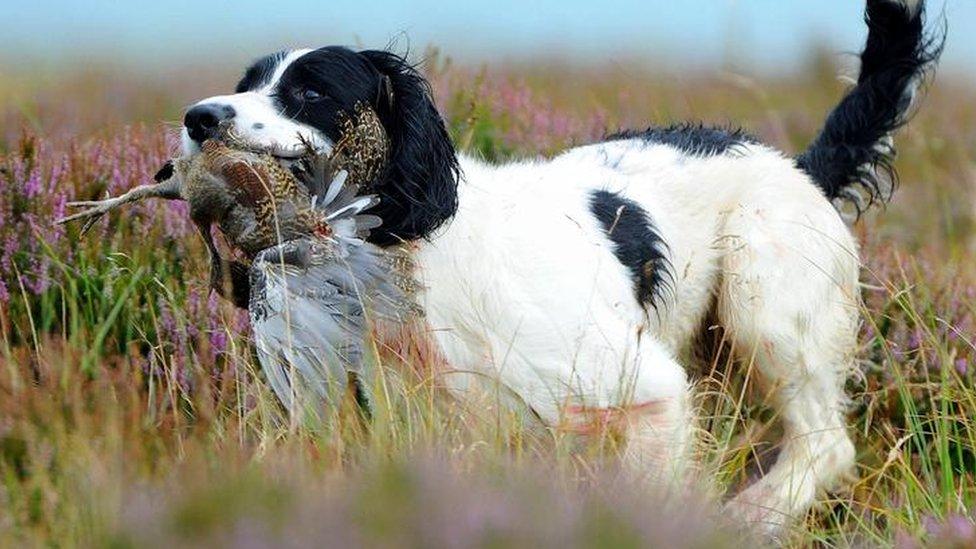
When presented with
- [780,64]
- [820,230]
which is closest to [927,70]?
[820,230]

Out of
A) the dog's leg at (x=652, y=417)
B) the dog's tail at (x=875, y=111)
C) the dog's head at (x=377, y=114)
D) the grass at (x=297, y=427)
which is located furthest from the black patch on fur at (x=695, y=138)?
the dog's head at (x=377, y=114)

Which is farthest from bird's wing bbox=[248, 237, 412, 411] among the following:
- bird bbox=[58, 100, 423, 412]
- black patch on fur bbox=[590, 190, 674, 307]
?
black patch on fur bbox=[590, 190, 674, 307]

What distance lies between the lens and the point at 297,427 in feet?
11.0

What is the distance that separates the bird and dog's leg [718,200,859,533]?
1.26 metres

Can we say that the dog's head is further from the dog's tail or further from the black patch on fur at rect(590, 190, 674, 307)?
the dog's tail

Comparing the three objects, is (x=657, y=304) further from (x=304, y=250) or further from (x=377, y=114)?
(x=304, y=250)

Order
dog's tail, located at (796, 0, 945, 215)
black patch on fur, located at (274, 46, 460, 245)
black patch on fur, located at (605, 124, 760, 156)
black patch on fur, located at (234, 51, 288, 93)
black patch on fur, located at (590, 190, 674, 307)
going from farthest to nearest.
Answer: dog's tail, located at (796, 0, 945, 215) < black patch on fur, located at (605, 124, 760, 156) < black patch on fur, located at (590, 190, 674, 307) < black patch on fur, located at (234, 51, 288, 93) < black patch on fur, located at (274, 46, 460, 245)

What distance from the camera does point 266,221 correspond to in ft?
10.9

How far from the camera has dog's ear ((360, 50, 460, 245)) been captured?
11.6 feet

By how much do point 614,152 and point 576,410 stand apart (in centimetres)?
125

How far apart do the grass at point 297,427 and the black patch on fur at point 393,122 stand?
1.18 feet

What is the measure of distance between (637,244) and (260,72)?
1.18 metres

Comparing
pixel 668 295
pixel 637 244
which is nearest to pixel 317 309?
pixel 637 244

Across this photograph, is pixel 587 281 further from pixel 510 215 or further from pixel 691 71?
pixel 691 71
